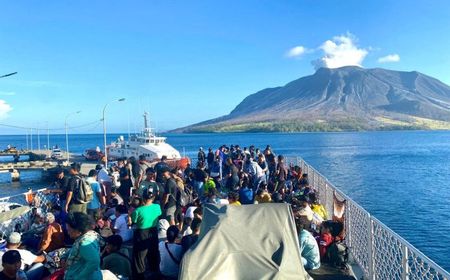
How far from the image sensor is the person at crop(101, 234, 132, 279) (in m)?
5.88

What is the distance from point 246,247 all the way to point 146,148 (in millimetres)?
31737

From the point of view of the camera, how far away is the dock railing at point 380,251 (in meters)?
4.79

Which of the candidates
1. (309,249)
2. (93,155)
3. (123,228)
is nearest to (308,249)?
(309,249)

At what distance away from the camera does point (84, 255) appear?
15.4 feet

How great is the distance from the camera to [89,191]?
9000 mm

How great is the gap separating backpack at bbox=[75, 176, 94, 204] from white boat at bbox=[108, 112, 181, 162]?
2424 centimetres

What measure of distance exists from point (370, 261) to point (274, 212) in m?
2.95

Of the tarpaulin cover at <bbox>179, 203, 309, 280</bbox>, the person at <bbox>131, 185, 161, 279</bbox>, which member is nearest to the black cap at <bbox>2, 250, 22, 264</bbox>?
the person at <bbox>131, 185, 161, 279</bbox>

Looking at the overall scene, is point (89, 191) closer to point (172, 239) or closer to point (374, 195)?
point (172, 239)

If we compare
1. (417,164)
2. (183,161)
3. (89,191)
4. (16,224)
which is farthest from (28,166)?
(417,164)

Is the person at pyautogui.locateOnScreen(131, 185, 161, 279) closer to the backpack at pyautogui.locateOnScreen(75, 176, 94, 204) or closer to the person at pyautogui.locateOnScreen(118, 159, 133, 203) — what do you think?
the backpack at pyautogui.locateOnScreen(75, 176, 94, 204)

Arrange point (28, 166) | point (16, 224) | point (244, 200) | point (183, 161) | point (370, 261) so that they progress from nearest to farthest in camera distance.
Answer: point (370, 261) < point (244, 200) < point (16, 224) < point (183, 161) < point (28, 166)

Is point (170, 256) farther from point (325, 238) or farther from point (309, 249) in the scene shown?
point (325, 238)

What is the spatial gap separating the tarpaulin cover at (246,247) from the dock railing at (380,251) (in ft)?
4.93
